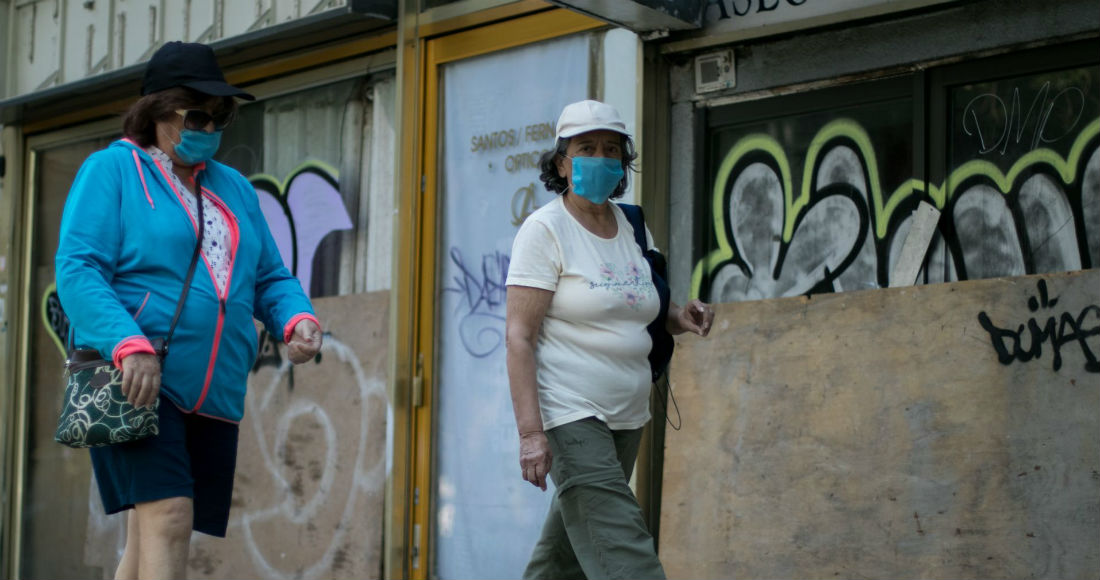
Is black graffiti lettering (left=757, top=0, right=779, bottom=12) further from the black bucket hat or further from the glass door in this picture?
the black bucket hat

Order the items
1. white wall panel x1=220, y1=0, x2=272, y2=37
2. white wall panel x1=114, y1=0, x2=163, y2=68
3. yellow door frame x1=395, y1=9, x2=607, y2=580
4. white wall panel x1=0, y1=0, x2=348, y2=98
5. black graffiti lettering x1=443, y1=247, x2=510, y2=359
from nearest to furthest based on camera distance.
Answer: black graffiti lettering x1=443, y1=247, x2=510, y2=359, yellow door frame x1=395, y1=9, x2=607, y2=580, white wall panel x1=220, y1=0, x2=272, y2=37, white wall panel x1=0, y1=0, x2=348, y2=98, white wall panel x1=114, y1=0, x2=163, y2=68

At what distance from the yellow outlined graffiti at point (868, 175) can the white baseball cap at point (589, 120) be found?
189 cm

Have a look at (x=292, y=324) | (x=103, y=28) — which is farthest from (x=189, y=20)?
(x=292, y=324)

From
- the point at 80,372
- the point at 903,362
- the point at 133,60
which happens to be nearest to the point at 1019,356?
the point at 903,362

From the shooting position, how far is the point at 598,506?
423cm

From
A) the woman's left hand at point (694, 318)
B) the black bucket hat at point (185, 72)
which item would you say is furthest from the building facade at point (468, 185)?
the black bucket hat at point (185, 72)

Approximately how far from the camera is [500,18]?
7367 mm

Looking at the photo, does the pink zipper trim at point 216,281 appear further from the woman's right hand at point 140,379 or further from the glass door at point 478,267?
the glass door at point 478,267

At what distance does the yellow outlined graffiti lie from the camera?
220 inches

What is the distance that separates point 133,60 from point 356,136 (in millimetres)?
1771

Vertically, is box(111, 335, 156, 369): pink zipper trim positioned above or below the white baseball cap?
below

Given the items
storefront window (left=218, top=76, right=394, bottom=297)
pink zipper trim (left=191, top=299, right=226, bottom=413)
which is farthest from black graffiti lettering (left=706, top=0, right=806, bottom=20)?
pink zipper trim (left=191, top=299, right=226, bottom=413)

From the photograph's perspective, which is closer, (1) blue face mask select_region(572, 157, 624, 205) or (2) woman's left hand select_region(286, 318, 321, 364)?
(2) woman's left hand select_region(286, 318, 321, 364)

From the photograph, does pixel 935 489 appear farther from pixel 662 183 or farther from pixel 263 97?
pixel 263 97
